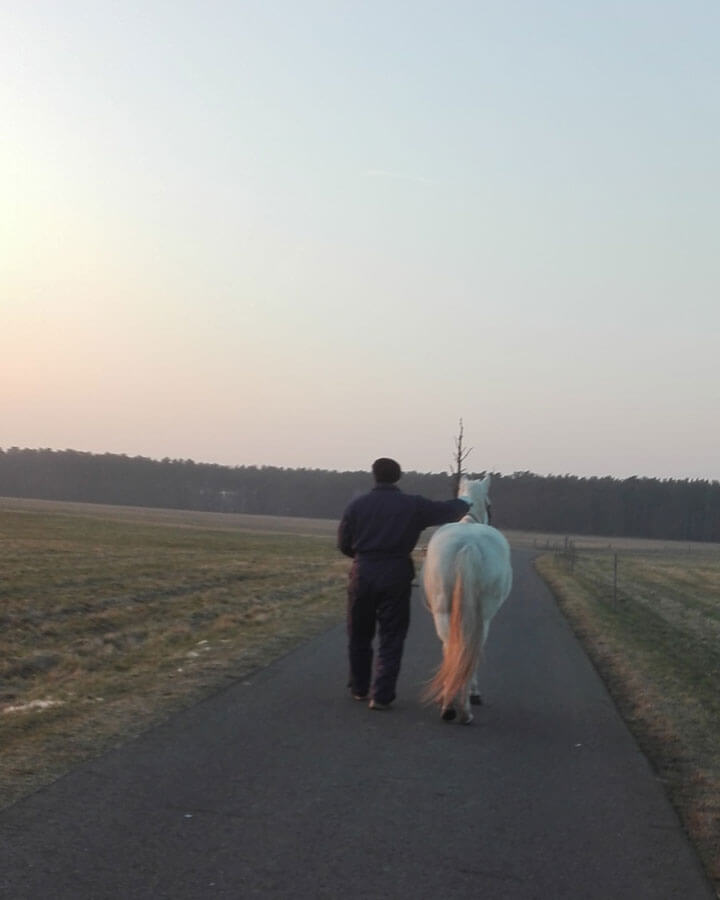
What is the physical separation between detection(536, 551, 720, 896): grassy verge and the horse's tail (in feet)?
4.76

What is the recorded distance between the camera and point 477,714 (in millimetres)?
9602

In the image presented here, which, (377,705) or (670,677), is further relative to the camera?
(670,677)

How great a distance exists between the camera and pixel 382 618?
952cm

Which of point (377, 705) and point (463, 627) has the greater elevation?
point (463, 627)

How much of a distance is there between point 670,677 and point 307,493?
111 metres

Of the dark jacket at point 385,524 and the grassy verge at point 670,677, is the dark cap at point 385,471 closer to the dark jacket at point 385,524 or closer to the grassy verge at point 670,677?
the dark jacket at point 385,524

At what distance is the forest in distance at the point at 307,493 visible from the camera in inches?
4751

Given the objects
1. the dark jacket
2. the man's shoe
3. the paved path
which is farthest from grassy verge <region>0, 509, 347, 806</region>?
the dark jacket

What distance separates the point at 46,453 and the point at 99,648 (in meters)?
125

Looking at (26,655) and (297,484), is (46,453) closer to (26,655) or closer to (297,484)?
(297,484)

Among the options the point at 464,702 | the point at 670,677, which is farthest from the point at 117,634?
the point at 464,702

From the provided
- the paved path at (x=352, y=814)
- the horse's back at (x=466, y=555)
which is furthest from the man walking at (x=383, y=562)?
the paved path at (x=352, y=814)

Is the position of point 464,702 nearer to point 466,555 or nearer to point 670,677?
point 466,555

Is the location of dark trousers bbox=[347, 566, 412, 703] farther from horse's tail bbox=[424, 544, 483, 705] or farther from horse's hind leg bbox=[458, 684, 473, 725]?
horse's hind leg bbox=[458, 684, 473, 725]
